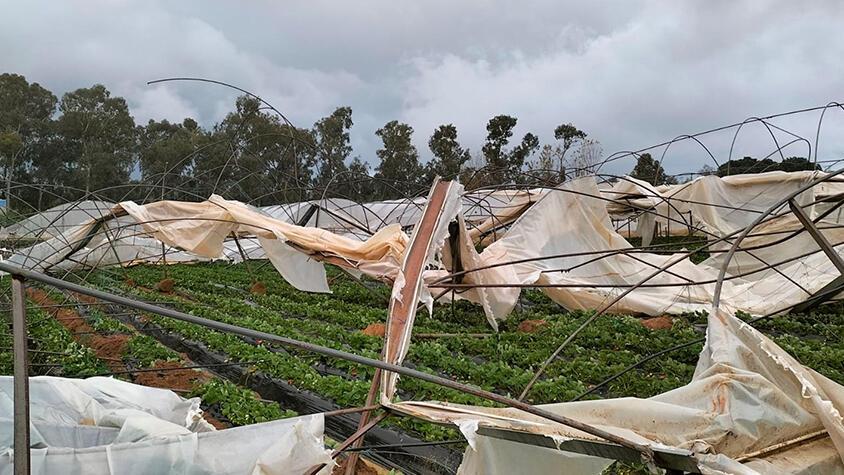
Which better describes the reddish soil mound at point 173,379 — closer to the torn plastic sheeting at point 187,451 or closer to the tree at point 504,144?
the torn plastic sheeting at point 187,451

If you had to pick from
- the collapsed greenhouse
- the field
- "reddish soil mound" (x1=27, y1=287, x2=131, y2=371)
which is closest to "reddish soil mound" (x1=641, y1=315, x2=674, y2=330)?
the field

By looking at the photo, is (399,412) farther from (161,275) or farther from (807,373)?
(161,275)

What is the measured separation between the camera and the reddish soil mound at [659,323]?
354 inches

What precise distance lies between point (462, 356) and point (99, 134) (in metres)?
46.2

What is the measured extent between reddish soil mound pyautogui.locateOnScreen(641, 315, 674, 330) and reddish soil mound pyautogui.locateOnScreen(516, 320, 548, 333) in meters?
1.52

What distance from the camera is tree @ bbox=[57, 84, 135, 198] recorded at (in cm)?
4391

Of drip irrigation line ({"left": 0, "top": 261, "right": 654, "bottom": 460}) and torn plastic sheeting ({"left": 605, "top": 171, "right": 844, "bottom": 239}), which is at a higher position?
torn plastic sheeting ({"left": 605, "top": 171, "right": 844, "bottom": 239})

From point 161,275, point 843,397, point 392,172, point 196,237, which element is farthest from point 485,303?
point 392,172

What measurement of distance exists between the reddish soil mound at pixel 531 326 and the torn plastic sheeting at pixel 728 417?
6.75 m

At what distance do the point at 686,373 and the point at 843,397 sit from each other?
170 inches

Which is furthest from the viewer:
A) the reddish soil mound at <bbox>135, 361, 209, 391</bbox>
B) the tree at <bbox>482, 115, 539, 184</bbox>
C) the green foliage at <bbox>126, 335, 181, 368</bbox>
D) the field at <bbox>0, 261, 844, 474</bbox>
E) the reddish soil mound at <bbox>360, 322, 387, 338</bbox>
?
the tree at <bbox>482, 115, 539, 184</bbox>

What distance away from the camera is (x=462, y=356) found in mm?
7473

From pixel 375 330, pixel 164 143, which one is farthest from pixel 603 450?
pixel 164 143

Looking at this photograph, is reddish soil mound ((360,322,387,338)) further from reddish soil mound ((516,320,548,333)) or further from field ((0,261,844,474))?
reddish soil mound ((516,320,548,333))
